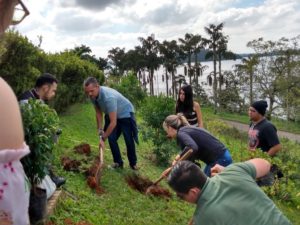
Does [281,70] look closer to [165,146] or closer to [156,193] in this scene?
[165,146]

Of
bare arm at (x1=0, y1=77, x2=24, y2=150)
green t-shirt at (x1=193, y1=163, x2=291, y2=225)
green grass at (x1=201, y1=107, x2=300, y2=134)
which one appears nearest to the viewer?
bare arm at (x1=0, y1=77, x2=24, y2=150)

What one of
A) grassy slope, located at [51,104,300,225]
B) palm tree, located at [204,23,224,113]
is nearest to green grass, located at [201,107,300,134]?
palm tree, located at [204,23,224,113]

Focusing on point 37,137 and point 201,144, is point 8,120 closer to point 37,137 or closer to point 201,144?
point 37,137

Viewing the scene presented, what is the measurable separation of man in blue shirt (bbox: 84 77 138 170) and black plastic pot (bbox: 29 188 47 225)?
8.12ft

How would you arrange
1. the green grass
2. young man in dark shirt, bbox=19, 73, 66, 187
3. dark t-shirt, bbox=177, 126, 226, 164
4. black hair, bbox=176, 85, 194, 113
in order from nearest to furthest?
dark t-shirt, bbox=177, 126, 226, 164 < young man in dark shirt, bbox=19, 73, 66, 187 < black hair, bbox=176, 85, 194, 113 < the green grass

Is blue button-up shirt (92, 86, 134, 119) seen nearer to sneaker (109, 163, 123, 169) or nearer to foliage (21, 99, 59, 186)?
sneaker (109, 163, 123, 169)

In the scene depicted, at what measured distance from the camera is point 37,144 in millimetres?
3422

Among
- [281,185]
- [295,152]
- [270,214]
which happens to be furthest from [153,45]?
[270,214]

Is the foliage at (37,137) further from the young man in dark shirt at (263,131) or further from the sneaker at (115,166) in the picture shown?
the sneaker at (115,166)

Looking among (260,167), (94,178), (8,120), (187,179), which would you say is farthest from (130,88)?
(8,120)

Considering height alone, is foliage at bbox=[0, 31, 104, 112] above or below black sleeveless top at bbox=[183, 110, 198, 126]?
above

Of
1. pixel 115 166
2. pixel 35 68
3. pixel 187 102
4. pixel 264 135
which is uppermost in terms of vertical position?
pixel 35 68

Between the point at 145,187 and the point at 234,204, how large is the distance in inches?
165

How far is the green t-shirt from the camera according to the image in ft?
7.34
